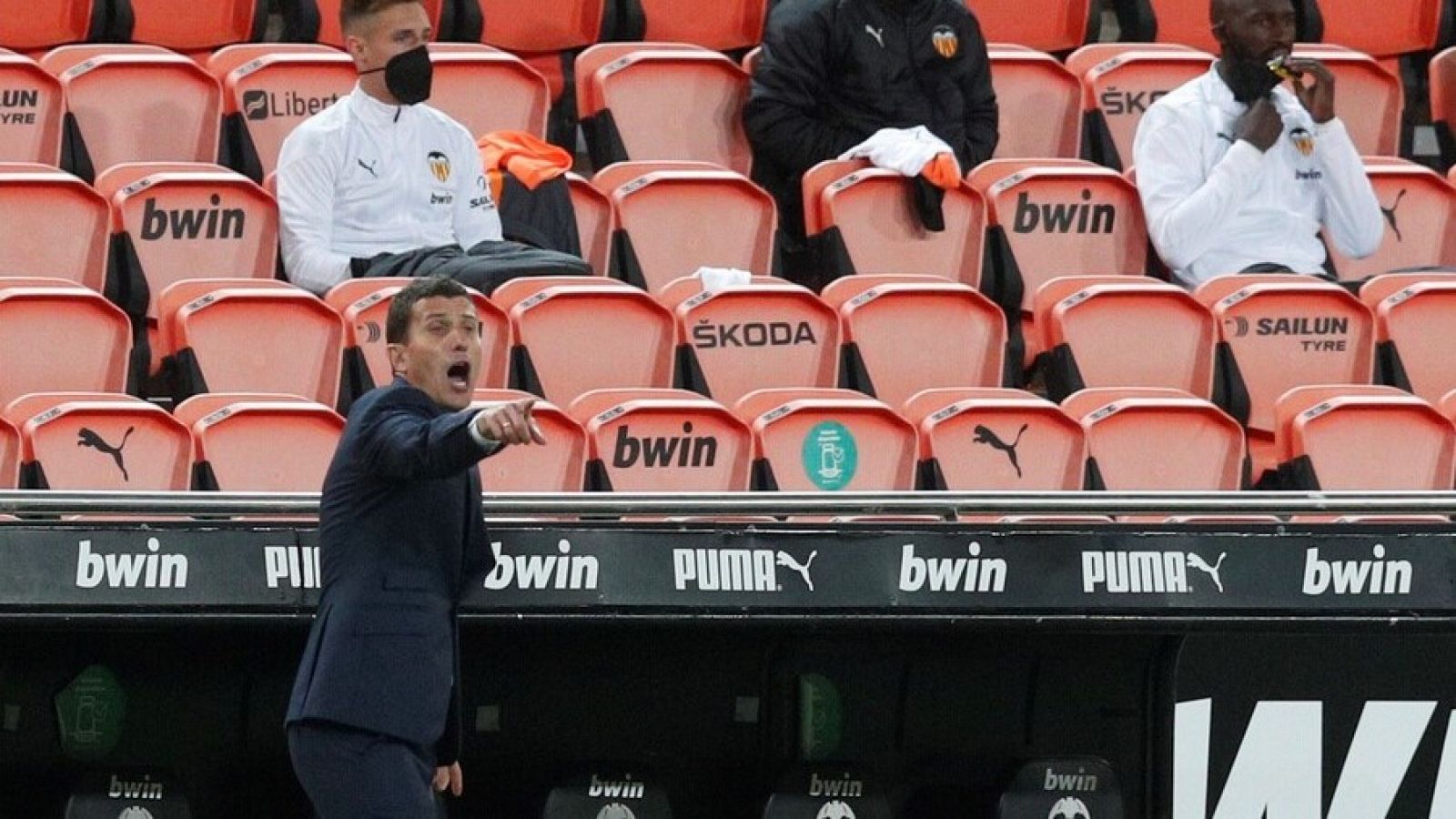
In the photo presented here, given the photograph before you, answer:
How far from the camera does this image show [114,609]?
545cm

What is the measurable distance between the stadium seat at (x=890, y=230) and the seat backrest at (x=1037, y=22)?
1519 mm

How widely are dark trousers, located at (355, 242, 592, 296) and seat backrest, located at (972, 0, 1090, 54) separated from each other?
7.71ft

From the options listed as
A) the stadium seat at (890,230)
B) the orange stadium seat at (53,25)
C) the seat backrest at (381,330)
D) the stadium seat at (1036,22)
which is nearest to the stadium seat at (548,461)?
the seat backrest at (381,330)

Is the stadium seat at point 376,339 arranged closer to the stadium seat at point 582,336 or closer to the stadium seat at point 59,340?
the stadium seat at point 582,336

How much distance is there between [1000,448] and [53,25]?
3007 mm

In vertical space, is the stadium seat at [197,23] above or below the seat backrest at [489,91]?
above

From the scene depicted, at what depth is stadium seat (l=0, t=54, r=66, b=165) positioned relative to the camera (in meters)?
7.32

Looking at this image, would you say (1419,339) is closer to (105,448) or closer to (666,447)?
(666,447)

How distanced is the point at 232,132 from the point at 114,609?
2.36 meters

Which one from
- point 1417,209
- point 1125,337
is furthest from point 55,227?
point 1417,209

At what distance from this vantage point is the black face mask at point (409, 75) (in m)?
6.98

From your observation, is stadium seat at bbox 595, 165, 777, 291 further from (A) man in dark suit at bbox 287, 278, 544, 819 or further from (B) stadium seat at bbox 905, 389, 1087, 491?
(A) man in dark suit at bbox 287, 278, 544, 819

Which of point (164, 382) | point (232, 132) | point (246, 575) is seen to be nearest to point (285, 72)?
point (232, 132)

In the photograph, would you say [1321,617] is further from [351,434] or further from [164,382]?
[164,382]
